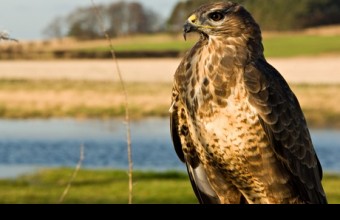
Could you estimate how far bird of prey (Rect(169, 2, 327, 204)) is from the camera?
450 cm

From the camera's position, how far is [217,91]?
4500 millimetres

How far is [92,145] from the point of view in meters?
42.9

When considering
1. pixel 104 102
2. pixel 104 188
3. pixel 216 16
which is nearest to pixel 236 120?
pixel 216 16

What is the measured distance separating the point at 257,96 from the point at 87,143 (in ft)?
130

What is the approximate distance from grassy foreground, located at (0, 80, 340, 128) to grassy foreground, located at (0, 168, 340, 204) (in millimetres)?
24391

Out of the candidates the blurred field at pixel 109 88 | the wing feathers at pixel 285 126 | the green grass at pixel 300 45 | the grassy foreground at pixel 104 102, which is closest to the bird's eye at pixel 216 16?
the wing feathers at pixel 285 126

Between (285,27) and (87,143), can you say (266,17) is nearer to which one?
(285,27)

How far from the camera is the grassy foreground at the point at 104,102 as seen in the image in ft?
173

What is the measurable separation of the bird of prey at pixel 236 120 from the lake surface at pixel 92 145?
22.4m

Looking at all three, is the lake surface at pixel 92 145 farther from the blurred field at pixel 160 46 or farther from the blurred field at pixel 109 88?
the blurred field at pixel 160 46

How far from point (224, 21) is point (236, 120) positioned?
0.68 m

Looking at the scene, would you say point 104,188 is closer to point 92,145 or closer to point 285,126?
point 285,126
